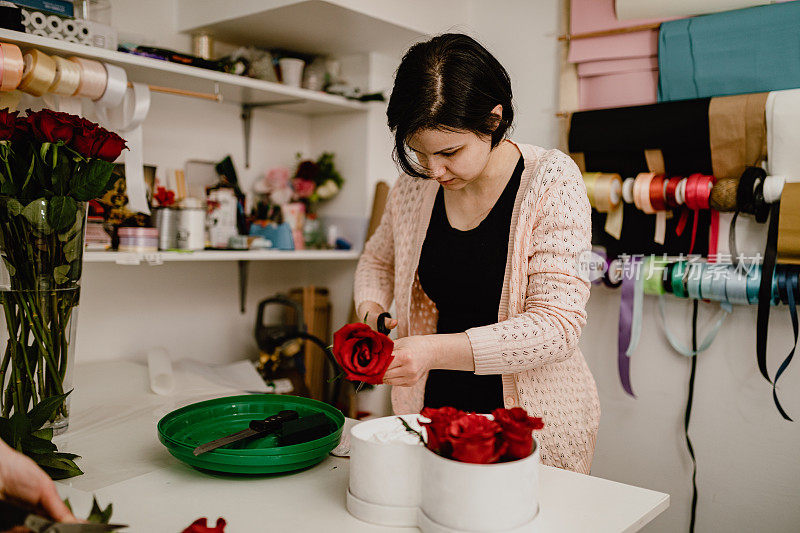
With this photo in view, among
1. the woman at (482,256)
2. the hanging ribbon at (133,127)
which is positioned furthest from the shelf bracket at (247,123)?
the woman at (482,256)

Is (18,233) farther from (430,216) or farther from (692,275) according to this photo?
(692,275)

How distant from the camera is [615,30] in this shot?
7.49 ft

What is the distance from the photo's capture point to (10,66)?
1.66 m

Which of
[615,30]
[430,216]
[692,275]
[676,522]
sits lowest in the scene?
[676,522]

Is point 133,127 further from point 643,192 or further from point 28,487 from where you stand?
point 643,192

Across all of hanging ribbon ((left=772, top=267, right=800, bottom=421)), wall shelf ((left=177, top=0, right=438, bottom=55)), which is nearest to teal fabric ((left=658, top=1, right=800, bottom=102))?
hanging ribbon ((left=772, top=267, right=800, bottom=421))

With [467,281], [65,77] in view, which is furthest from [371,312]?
[65,77]

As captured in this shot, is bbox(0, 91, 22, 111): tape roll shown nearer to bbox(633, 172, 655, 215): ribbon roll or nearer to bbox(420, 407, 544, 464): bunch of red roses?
bbox(420, 407, 544, 464): bunch of red roses

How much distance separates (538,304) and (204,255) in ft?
3.99

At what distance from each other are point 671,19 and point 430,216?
117 cm

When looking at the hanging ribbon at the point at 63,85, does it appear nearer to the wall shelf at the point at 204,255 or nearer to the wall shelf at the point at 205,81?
the wall shelf at the point at 205,81

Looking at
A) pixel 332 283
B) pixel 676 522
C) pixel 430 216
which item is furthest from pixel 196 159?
pixel 676 522

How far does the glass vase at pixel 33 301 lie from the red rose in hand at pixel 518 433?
2.70 ft

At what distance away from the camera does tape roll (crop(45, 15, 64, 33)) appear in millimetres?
1810
